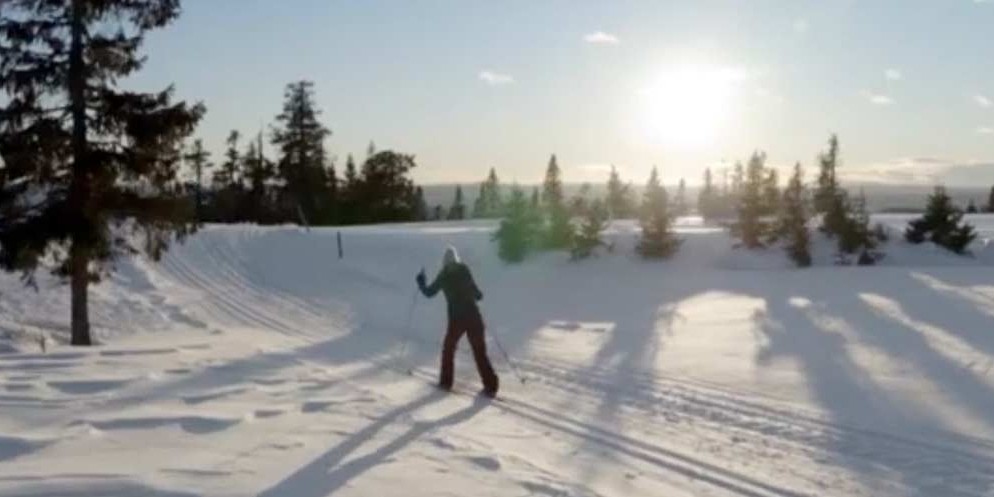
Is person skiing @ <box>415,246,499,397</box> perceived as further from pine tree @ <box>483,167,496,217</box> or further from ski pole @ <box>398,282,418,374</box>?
pine tree @ <box>483,167,496,217</box>

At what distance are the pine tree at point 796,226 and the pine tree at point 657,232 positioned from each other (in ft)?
11.5

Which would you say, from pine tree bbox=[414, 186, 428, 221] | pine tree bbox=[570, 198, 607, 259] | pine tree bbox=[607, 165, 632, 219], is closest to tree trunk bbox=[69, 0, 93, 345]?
pine tree bbox=[570, 198, 607, 259]

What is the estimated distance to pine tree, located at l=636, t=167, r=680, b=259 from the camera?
96.9 feet

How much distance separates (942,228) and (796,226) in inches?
206

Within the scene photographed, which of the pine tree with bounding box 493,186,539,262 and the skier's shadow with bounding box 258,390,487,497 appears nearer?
the skier's shadow with bounding box 258,390,487,497

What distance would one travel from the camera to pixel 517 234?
29.7 metres

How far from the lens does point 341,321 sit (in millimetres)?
20703

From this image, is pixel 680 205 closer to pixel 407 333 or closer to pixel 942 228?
pixel 942 228

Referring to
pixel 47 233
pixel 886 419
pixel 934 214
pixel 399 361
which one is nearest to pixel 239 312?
pixel 47 233

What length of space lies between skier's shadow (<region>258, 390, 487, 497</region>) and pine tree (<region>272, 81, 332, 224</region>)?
48705 millimetres

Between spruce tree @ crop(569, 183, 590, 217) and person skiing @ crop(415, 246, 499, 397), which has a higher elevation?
spruce tree @ crop(569, 183, 590, 217)

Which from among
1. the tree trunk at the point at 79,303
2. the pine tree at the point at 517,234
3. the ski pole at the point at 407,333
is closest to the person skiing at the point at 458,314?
the ski pole at the point at 407,333

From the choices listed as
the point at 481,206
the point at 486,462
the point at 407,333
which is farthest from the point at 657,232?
the point at 481,206

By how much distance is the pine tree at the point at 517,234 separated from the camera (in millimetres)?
29766
